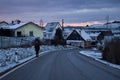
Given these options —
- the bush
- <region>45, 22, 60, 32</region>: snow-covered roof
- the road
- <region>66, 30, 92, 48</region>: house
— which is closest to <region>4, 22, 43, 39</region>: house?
<region>66, 30, 92, 48</region>: house

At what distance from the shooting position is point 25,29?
275 ft

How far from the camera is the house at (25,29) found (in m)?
81.2

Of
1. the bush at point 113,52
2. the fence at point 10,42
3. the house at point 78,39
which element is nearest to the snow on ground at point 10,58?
the bush at point 113,52

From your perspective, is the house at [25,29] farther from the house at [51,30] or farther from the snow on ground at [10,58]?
the snow on ground at [10,58]

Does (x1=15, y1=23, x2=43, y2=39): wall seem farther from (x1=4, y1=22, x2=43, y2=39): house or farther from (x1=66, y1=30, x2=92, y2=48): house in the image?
(x1=66, y1=30, x2=92, y2=48): house

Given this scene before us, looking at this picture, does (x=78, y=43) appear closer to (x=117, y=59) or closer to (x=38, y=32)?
(x=38, y=32)

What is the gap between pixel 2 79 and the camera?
46.5 ft

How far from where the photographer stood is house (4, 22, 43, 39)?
266ft

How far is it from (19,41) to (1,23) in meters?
58.1

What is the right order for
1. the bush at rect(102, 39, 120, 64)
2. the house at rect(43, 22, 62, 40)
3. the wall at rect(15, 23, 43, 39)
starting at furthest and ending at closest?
the house at rect(43, 22, 62, 40)
the wall at rect(15, 23, 43, 39)
the bush at rect(102, 39, 120, 64)

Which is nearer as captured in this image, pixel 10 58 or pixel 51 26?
pixel 10 58

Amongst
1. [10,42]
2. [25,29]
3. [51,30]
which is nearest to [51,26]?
[51,30]

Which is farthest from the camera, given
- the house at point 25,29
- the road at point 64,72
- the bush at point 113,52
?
the house at point 25,29

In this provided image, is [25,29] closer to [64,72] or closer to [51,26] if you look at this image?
[51,26]
